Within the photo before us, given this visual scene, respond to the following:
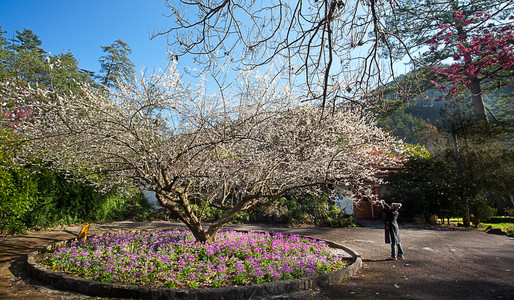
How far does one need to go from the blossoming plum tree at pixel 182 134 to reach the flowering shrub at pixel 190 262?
2.24 feet

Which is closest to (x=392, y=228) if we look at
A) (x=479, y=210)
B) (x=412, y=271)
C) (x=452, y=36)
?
(x=412, y=271)

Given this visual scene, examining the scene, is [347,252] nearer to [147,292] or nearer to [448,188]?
[147,292]

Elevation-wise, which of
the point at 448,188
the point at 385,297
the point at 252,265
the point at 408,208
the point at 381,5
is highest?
the point at 381,5

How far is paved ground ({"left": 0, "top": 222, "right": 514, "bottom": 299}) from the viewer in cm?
410

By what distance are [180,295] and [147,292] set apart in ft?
1.39

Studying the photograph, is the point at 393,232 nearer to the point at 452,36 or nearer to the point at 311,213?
the point at 452,36

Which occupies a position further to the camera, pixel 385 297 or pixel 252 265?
pixel 252 265

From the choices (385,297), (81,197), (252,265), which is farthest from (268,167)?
(81,197)

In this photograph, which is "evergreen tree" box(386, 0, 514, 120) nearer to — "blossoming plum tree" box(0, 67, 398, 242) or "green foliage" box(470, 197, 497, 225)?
"blossoming plum tree" box(0, 67, 398, 242)

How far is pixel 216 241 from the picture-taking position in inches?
249

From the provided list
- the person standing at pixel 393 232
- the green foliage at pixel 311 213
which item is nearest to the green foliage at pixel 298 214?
the green foliage at pixel 311 213

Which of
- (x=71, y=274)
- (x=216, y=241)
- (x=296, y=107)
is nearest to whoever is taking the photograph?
(x=71, y=274)

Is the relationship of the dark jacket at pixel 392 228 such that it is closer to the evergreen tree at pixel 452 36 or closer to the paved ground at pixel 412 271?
the paved ground at pixel 412 271

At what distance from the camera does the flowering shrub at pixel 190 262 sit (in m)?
4.23
